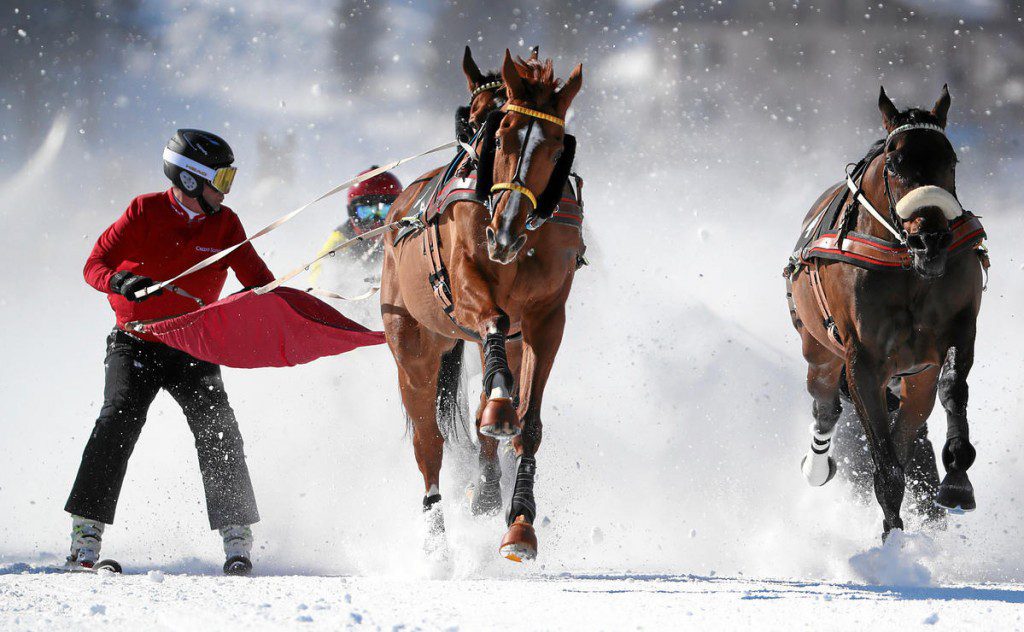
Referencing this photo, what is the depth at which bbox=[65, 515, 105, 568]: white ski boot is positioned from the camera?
5105mm

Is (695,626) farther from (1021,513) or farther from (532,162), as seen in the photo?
(1021,513)

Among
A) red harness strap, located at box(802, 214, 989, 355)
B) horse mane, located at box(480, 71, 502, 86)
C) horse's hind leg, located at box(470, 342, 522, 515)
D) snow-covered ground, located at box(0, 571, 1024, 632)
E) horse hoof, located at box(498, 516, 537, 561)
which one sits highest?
horse mane, located at box(480, 71, 502, 86)

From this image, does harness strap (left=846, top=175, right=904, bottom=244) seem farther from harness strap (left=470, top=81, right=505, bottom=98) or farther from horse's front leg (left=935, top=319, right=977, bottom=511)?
harness strap (left=470, top=81, right=505, bottom=98)

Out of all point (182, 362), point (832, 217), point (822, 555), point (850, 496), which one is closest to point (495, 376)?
point (182, 362)

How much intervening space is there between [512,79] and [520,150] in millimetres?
324

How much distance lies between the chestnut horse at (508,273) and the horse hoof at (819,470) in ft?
6.53

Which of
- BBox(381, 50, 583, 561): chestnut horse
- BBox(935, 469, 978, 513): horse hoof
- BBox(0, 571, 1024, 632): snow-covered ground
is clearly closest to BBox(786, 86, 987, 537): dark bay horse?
BBox(935, 469, 978, 513): horse hoof

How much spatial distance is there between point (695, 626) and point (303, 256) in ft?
28.5

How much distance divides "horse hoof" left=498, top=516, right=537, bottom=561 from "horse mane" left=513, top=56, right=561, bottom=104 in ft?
5.78

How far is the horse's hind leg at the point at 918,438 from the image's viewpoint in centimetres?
588

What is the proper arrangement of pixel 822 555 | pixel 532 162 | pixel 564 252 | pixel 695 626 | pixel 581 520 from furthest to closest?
pixel 581 520 → pixel 822 555 → pixel 564 252 → pixel 532 162 → pixel 695 626

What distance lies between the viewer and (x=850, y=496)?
22.7 feet

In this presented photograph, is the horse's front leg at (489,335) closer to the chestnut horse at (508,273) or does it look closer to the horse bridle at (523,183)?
the chestnut horse at (508,273)

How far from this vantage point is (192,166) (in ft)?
18.1
